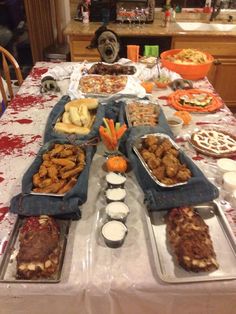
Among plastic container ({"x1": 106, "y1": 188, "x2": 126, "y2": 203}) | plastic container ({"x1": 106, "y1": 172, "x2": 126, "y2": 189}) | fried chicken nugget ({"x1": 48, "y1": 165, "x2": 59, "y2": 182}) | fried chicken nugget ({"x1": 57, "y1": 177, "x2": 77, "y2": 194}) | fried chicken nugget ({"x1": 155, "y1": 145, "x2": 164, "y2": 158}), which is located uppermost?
fried chicken nugget ({"x1": 155, "y1": 145, "x2": 164, "y2": 158})

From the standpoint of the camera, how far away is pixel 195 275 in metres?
0.76

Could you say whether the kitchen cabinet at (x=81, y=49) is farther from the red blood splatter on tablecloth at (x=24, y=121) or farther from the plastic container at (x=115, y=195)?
the plastic container at (x=115, y=195)

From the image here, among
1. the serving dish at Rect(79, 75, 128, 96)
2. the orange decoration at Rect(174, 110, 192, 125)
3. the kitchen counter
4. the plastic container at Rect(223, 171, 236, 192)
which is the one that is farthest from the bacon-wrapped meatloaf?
the kitchen counter

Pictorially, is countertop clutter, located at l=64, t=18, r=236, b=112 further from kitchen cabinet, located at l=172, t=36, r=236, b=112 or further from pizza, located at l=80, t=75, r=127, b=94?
pizza, located at l=80, t=75, r=127, b=94

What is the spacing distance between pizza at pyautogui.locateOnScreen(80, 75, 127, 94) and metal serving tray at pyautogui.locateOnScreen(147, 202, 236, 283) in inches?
36.2

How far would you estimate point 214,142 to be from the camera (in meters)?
1.26

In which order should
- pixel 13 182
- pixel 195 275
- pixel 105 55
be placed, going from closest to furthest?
pixel 195 275 < pixel 13 182 < pixel 105 55

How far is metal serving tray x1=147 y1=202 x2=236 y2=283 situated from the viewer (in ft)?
2.47

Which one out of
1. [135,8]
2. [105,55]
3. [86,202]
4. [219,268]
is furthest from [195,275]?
[135,8]

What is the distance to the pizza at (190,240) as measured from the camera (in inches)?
29.8

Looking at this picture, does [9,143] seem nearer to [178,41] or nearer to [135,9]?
[178,41]

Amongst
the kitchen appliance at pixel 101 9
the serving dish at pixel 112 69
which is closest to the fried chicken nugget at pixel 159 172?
the serving dish at pixel 112 69

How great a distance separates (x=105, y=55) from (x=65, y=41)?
5.63 ft

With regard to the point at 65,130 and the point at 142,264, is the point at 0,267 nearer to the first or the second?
the point at 142,264
